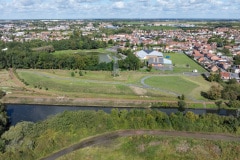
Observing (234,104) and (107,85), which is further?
(107,85)

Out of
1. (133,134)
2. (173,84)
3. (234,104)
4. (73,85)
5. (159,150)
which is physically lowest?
(159,150)

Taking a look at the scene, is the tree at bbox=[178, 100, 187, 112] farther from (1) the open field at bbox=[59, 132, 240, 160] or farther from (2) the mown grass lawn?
(1) the open field at bbox=[59, 132, 240, 160]

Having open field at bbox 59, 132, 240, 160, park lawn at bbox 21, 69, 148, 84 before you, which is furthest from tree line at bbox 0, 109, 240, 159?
park lawn at bbox 21, 69, 148, 84

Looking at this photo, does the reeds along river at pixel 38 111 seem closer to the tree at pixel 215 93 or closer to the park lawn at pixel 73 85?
the tree at pixel 215 93

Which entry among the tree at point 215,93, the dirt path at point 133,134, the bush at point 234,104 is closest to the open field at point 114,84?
the tree at point 215,93

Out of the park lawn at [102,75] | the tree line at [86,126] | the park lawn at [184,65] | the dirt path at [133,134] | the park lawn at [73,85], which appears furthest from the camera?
the park lawn at [184,65]

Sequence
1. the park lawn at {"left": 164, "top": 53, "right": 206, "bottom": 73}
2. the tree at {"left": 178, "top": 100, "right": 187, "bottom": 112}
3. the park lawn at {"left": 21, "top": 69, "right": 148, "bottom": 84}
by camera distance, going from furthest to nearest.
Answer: the park lawn at {"left": 164, "top": 53, "right": 206, "bottom": 73}, the park lawn at {"left": 21, "top": 69, "right": 148, "bottom": 84}, the tree at {"left": 178, "top": 100, "right": 187, "bottom": 112}

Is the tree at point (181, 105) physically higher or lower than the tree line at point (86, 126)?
lower

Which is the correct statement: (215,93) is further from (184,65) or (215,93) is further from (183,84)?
(184,65)

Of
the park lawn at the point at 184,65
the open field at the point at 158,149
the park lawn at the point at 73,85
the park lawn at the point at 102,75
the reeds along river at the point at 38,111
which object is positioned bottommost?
the reeds along river at the point at 38,111

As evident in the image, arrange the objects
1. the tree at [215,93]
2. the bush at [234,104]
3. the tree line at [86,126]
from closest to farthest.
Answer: the tree line at [86,126] < the bush at [234,104] < the tree at [215,93]

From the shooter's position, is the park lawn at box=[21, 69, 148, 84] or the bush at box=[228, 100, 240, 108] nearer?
the bush at box=[228, 100, 240, 108]

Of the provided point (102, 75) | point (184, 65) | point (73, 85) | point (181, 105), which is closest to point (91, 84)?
point (73, 85)
